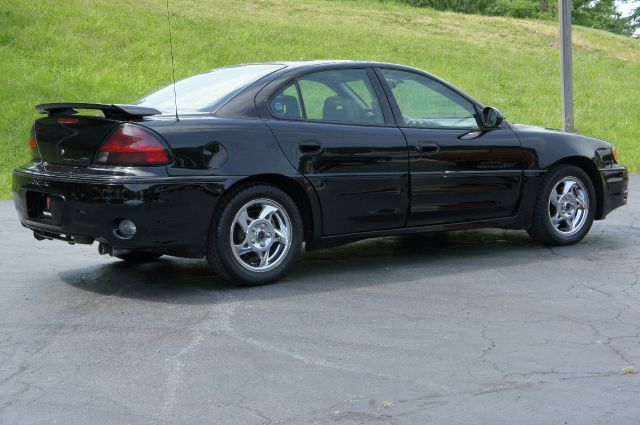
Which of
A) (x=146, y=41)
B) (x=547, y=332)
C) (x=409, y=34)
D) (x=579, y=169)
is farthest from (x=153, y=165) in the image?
(x=409, y=34)

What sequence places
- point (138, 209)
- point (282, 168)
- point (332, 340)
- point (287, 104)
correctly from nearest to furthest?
point (332, 340)
point (138, 209)
point (282, 168)
point (287, 104)

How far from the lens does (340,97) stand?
24.3 ft

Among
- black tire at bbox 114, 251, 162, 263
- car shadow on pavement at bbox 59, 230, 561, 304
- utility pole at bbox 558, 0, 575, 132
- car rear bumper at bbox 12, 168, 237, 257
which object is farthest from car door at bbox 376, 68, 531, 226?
utility pole at bbox 558, 0, 575, 132

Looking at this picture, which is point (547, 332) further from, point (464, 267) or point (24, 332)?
point (24, 332)

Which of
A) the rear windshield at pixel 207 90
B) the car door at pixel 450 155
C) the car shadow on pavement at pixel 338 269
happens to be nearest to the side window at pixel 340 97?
the car door at pixel 450 155

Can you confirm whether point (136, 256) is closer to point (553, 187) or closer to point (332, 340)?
point (332, 340)

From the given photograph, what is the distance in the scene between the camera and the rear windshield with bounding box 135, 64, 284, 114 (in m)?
7.01

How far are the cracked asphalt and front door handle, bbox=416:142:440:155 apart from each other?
89 centimetres

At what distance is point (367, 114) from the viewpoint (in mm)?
7449

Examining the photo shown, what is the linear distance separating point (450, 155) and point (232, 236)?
1.92 metres

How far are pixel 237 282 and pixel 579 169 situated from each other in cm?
334

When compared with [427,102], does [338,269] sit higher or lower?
lower

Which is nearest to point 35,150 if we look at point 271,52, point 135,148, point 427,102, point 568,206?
point 135,148

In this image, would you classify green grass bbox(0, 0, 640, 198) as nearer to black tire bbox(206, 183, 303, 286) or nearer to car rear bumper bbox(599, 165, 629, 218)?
black tire bbox(206, 183, 303, 286)
